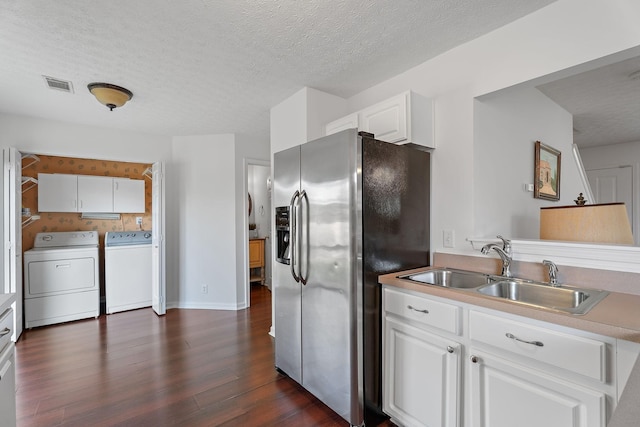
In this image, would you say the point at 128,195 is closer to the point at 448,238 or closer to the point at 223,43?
the point at 223,43

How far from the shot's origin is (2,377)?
1222 millimetres

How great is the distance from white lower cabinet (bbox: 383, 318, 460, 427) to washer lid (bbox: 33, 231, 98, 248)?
417 centimetres

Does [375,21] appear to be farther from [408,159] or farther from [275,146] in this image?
[275,146]

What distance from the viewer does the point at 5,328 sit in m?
1.27

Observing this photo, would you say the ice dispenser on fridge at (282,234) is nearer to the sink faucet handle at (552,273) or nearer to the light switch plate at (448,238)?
the light switch plate at (448,238)

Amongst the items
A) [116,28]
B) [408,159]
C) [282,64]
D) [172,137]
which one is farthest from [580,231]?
[172,137]

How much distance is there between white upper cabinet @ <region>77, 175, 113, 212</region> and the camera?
4.00 m

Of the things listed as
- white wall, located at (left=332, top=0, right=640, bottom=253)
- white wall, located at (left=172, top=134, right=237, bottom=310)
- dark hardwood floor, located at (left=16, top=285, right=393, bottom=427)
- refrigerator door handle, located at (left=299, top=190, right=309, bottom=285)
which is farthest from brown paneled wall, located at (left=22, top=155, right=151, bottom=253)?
white wall, located at (left=332, top=0, right=640, bottom=253)

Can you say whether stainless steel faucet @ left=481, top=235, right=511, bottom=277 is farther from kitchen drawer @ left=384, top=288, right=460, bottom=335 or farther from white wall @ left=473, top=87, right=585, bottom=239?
kitchen drawer @ left=384, top=288, right=460, bottom=335

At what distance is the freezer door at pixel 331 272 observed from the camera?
1.77 metres

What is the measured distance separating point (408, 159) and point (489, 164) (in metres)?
0.61

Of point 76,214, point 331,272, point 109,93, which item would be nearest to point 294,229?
point 331,272

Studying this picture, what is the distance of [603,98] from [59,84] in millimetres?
5019

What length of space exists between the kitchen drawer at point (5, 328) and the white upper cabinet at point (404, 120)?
225cm
